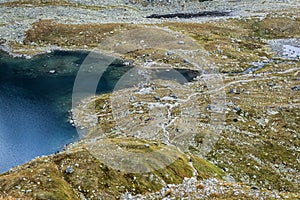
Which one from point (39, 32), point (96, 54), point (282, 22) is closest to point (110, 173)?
point (96, 54)

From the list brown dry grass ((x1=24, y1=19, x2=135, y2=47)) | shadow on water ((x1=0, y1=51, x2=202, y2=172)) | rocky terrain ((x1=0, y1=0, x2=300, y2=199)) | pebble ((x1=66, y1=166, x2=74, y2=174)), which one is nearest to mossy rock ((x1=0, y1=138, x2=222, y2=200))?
pebble ((x1=66, y1=166, x2=74, y2=174))

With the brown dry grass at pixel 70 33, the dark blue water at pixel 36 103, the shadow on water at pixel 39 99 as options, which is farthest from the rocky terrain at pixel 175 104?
the dark blue water at pixel 36 103

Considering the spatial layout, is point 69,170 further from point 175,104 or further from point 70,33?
point 70,33

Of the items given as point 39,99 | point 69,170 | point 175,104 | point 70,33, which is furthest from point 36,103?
point 70,33

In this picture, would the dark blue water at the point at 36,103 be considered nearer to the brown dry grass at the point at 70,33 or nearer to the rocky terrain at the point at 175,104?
the rocky terrain at the point at 175,104

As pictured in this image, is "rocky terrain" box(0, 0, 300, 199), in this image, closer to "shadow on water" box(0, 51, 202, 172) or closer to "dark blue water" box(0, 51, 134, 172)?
"shadow on water" box(0, 51, 202, 172)

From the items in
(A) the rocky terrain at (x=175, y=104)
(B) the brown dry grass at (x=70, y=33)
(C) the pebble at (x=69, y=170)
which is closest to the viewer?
(A) the rocky terrain at (x=175, y=104)
